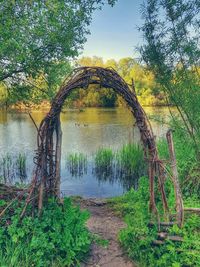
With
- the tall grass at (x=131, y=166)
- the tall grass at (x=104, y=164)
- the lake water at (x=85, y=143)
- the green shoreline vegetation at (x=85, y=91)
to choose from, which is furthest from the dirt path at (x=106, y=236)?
the tall grass at (x=104, y=164)

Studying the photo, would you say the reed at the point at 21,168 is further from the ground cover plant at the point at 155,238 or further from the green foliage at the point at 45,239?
the green foliage at the point at 45,239

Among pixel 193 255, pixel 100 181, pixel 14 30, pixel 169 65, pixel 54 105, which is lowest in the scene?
pixel 100 181

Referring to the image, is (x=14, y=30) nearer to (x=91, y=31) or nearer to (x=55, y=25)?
(x=55, y=25)

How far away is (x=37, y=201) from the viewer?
4930 millimetres

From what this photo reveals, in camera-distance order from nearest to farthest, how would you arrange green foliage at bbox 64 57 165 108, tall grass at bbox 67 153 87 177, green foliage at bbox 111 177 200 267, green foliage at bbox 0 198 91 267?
green foliage at bbox 111 177 200 267
green foliage at bbox 0 198 91 267
tall grass at bbox 67 153 87 177
green foliage at bbox 64 57 165 108

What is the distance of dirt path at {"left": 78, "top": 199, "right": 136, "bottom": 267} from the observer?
463 centimetres

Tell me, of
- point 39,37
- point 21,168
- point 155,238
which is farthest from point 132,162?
point 155,238

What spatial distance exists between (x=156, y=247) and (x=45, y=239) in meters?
1.61

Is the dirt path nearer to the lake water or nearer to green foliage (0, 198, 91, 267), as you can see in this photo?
green foliage (0, 198, 91, 267)

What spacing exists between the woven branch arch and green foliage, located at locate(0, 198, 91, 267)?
0.30 m

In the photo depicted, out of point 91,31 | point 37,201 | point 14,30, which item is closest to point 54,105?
point 37,201

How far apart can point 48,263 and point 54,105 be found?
236 cm

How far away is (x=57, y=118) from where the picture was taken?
5.11 metres

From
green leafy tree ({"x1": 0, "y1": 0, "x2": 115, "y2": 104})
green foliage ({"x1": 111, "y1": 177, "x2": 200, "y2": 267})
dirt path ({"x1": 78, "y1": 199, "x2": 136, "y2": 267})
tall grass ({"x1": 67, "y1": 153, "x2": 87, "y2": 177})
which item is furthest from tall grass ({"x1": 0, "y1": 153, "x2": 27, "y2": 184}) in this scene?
green foliage ({"x1": 111, "y1": 177, "x2": 200, "y2": 267})
